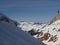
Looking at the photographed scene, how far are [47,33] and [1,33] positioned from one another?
162 feet

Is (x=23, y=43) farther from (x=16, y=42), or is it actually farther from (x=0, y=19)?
(x=0, y=19)

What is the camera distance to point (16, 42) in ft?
18.6

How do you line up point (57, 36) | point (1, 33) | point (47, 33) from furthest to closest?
point (47, 33) < point (57, 36) < point (1, 33)

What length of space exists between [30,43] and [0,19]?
1.47m

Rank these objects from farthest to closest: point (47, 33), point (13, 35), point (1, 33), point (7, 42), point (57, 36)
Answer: point (47, 33)
point (57, 36)
point (13, 35)
point (1, 33)
point (7, 42)

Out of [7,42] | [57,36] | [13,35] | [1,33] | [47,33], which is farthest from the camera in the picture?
[47,33]

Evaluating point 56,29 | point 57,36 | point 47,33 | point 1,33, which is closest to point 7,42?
point 1,33

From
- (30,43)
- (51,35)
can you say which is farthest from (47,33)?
(30,43)

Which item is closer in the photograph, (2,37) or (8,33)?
(2,37)

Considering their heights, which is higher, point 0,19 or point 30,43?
point 0,19

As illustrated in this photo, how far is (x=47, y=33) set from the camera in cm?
5456

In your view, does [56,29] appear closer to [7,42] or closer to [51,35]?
[51,35]

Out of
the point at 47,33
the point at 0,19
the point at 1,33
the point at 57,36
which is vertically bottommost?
the point at 1,33

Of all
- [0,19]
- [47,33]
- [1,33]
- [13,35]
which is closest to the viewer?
[1,33]
